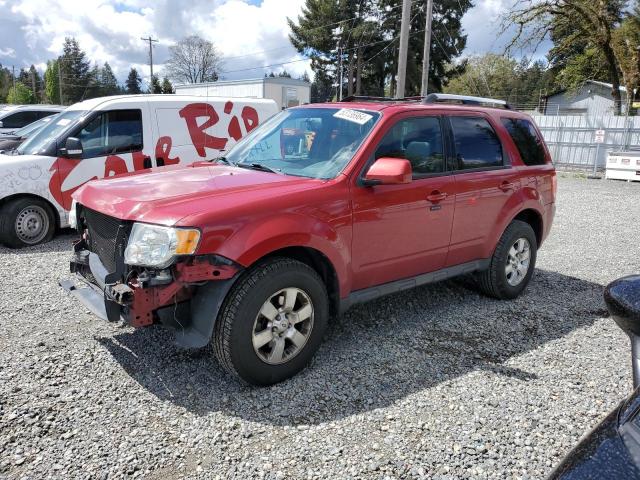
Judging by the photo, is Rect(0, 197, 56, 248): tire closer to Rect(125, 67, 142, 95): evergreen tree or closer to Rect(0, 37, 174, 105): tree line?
Rect(0, 37, 174, 105): tree line

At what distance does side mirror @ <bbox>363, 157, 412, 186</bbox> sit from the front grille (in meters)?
1.69

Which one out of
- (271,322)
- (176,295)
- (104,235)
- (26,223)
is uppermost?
(104,235)

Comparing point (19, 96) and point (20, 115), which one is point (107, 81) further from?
point (20, 115)

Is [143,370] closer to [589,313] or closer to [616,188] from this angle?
[589,313]

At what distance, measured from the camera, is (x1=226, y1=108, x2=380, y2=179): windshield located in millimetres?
3877

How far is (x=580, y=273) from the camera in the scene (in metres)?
6.43

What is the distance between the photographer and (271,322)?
3.34 m

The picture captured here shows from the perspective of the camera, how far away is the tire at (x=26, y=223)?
6848 millimetres

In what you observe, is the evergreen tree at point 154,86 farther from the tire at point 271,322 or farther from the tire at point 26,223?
the tire at point 271,322

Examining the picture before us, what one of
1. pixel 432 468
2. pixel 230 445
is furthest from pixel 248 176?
pixel 432 468

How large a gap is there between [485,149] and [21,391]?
4168mm

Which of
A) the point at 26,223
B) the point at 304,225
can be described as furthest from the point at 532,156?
the point at 26,223

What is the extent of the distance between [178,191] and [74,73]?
9772 centimetres

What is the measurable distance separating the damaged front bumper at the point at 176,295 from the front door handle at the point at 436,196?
1.83m
